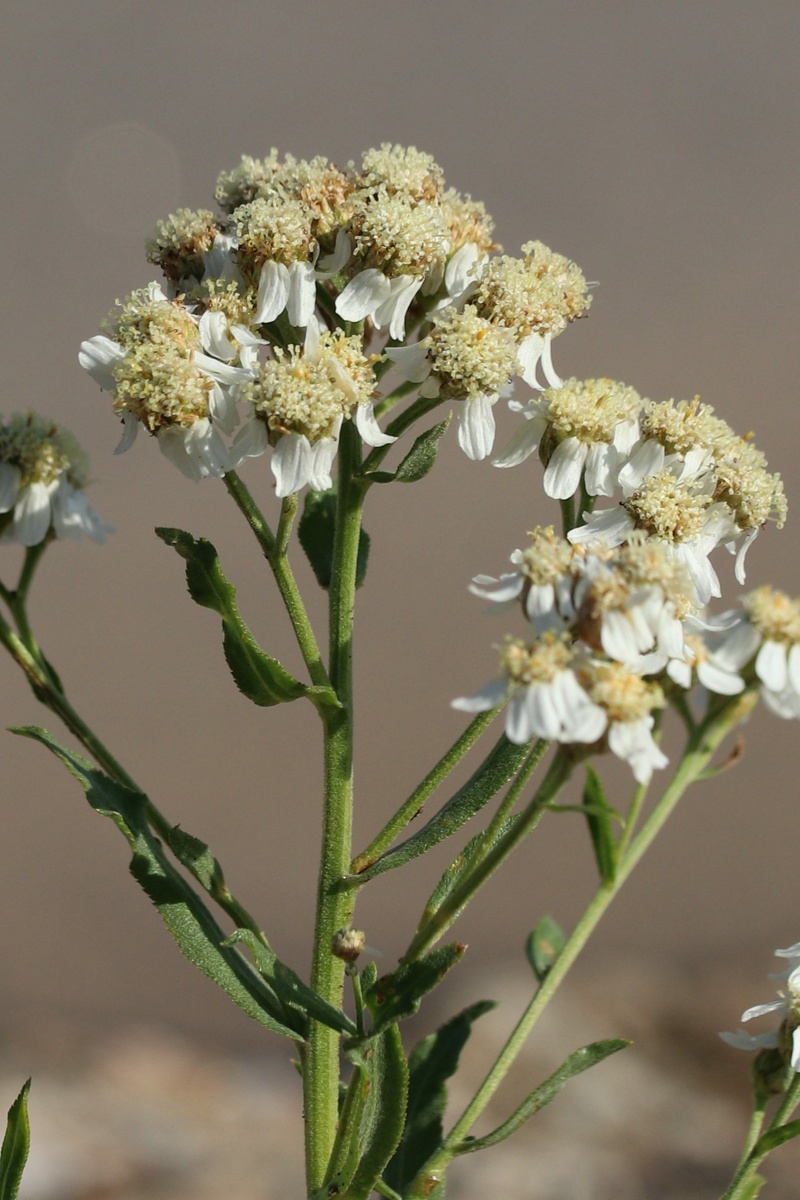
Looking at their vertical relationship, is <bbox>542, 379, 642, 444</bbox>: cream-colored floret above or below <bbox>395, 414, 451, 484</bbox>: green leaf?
above

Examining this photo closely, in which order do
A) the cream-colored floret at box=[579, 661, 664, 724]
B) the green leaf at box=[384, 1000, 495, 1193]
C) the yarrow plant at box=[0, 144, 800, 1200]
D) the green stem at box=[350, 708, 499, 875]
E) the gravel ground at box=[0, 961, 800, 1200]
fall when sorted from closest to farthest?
the cream-colored floret at box=[579, 661, 664, 724]
the yarrow plant at box=[0, 144, 800, 1200]
the green stem at box=[350, 708, 499, 875]
the green leaf at box=[384, 1000, 495, 1193]
the gravel ground at box=[0, 961, 800, 1200]

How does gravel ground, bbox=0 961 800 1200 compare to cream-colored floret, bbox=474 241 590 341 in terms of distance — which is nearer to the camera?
cream-colored floret, bbox=474 241 590 341

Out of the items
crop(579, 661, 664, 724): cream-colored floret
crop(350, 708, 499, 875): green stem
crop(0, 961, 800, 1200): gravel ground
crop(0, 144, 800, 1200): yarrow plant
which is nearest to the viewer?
crop(579, 661, 664, 724): cream-colored floret

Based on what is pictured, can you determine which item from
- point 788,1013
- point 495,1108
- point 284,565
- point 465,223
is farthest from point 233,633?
point 495,1108

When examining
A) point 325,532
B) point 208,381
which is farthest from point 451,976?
point 208,381

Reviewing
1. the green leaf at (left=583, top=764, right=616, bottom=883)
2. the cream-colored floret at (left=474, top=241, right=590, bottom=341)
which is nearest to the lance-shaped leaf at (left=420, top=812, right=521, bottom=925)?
the green leaf at (left=583, top=764, right=616, bottom=883)

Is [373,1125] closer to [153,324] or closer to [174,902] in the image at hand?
[174,902]

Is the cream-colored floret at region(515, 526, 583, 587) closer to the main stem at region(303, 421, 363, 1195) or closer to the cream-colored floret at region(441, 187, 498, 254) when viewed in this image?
the main stem at region(303, 421, 363, 1195)

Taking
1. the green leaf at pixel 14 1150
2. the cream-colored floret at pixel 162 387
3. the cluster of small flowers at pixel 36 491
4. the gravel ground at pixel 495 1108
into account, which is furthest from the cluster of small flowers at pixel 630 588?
the gravel ground at pixel 495 1108
